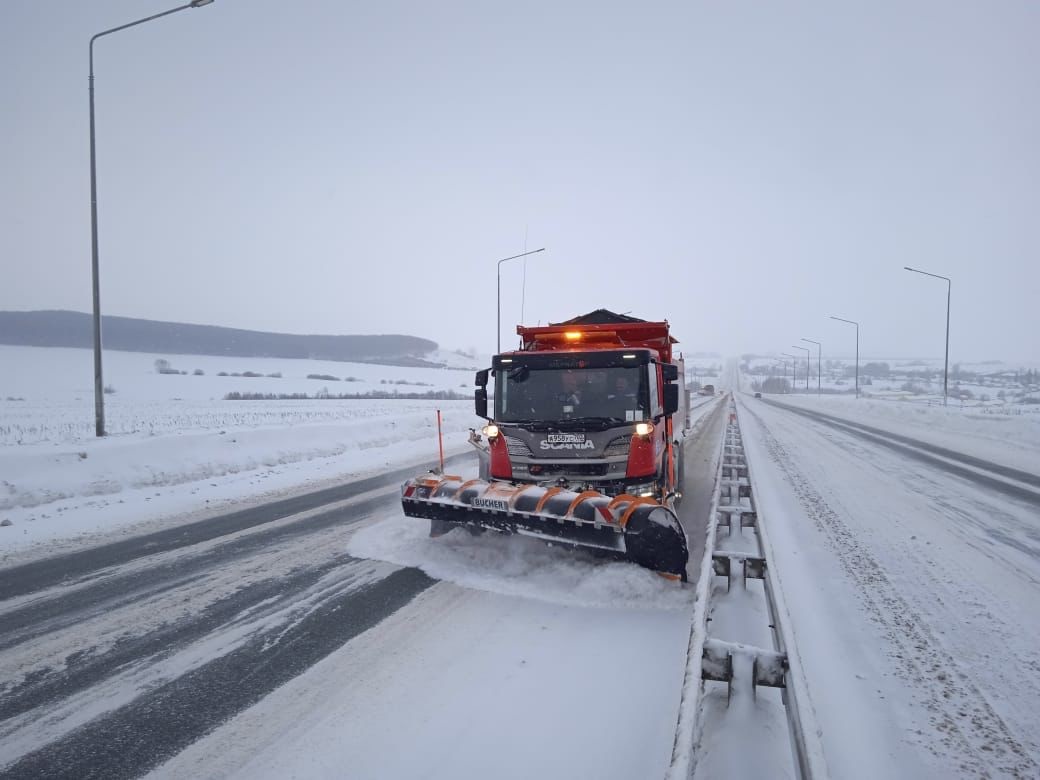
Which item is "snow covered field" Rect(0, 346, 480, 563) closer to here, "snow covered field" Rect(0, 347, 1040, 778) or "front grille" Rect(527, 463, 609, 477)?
"snow covered field" Rect(0, 347, 1040, 778)

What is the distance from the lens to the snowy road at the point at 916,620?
10.7 ft

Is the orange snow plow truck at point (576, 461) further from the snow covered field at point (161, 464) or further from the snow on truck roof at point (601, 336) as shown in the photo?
the snow covered field at point (161, 464)

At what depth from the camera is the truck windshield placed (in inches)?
285

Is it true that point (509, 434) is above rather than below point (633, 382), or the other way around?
below

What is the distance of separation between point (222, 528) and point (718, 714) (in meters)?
6.82

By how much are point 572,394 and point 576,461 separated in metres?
0.97

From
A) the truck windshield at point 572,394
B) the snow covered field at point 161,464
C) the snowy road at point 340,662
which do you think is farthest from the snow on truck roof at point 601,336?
the snow covered field at point 161,464

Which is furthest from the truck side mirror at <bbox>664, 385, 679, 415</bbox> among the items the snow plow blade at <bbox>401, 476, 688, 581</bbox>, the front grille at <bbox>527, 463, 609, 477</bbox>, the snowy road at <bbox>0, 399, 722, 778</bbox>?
the snowy road at <bbox>0, 399, 722, 778</bbox>

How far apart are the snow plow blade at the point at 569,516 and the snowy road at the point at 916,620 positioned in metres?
1.27

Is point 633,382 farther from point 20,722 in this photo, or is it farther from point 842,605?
point 20,722

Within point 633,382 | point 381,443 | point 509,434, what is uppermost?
point 633,382

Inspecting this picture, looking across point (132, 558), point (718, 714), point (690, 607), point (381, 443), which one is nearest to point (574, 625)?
point (690, 607)

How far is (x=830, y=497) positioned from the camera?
995 centimetres

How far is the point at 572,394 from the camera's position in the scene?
7426 mm
